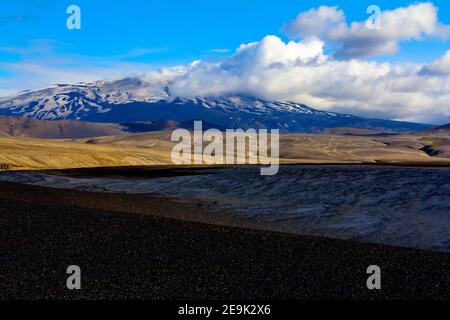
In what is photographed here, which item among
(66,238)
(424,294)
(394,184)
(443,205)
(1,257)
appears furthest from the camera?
(394,184)

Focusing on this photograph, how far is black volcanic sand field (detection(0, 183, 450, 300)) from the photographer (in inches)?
490

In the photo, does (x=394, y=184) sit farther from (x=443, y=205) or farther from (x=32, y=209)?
(x=32, y=209)

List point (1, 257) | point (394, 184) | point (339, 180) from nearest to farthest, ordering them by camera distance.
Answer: point (1, 257), point (394, 184), point (339, 180)

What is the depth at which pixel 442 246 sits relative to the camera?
20.6 meters

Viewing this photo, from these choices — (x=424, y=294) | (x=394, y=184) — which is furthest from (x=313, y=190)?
(x=424, y=294)

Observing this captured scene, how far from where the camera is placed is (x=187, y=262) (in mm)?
15234

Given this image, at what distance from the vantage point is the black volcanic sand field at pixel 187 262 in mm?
12445

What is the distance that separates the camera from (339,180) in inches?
1428

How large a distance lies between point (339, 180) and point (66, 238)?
2368 cm

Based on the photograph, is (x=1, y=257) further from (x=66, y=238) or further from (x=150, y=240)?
(x=150, y=240)
